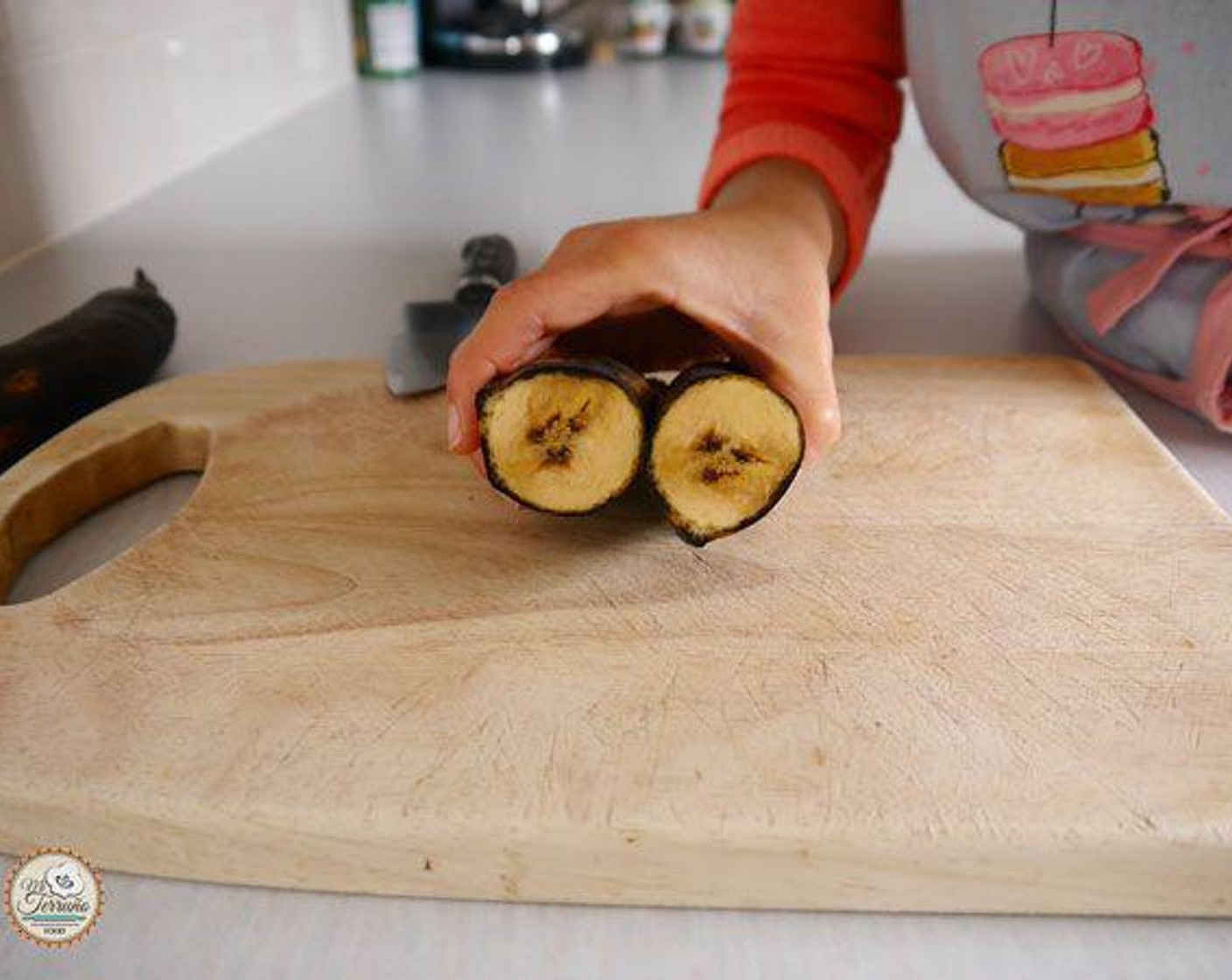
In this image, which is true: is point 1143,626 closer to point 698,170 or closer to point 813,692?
point 813,692

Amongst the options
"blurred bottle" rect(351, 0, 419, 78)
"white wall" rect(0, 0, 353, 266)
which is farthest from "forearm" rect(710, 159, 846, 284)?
"blurred bottle" rect(351, 0, 419, 78)

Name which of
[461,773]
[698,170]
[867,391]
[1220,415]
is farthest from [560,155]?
[461,773]

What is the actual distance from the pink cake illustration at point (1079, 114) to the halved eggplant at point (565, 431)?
0.39m

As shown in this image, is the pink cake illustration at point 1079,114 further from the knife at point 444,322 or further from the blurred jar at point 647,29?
the blurred jar at point 647,29

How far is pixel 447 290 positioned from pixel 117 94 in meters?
0.54

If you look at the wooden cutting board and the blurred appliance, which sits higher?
the blurred appliance

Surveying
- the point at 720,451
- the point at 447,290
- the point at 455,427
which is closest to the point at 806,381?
the point at 720,451

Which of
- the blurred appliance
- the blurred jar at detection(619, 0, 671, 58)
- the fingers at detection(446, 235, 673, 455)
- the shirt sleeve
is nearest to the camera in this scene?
the fingers at detection(446, 235, 673, 455)

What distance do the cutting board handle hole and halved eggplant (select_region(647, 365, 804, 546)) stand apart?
32 centimetres

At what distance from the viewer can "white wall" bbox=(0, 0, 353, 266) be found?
46.9 inches

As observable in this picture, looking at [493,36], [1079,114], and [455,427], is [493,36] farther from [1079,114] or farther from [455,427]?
[455,427]

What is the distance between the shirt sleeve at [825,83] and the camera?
3.20 ft

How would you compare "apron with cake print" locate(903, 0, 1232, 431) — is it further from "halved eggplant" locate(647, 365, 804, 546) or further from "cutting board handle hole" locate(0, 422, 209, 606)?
"cutting board handle hole" locate(0, 422, 209, 606)

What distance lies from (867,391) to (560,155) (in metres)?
0.94
